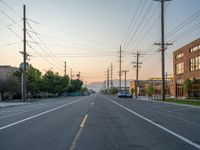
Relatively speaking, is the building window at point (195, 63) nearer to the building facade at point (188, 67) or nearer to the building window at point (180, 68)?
the building facade at point (188, 67)

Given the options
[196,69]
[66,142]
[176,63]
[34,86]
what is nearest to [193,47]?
[196,69]

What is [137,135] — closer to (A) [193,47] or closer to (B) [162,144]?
(B) [162,144]

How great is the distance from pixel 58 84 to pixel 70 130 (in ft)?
310

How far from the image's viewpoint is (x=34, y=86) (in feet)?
254

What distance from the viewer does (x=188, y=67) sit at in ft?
235

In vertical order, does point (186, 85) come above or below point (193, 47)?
below

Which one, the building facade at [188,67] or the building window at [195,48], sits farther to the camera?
the building facade at [188,67]

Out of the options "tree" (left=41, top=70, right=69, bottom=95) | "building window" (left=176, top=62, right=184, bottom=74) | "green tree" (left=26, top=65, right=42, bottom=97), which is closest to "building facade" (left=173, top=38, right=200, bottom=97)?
"building window" (left=176, top=62, right=184, bottom=74)

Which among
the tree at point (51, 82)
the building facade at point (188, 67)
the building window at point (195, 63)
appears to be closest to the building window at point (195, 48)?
the building facade at point (188, 67)

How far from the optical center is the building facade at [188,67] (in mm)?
66769

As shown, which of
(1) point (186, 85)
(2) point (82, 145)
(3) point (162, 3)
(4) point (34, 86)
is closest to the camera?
(2) point (82, 145)

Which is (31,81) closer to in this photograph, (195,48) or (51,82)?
(51,82)

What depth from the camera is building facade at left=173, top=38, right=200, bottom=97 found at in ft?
219

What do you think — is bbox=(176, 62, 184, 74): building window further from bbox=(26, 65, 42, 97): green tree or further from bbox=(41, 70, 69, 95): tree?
bbox=(41, 70, 69, 95): tree
